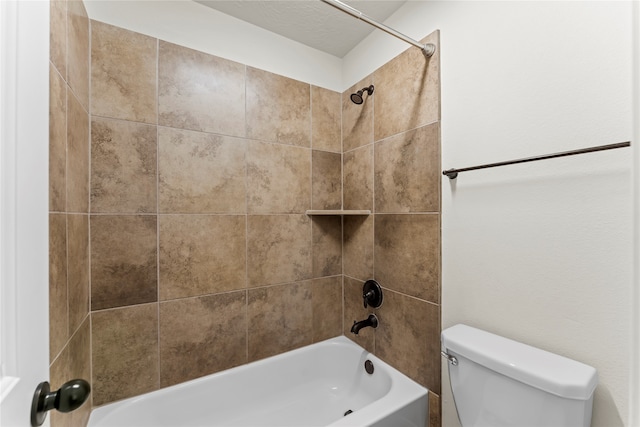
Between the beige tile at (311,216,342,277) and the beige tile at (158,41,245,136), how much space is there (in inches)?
28.9

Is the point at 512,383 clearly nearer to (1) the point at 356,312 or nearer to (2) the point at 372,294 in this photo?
(2) the point at 372,294

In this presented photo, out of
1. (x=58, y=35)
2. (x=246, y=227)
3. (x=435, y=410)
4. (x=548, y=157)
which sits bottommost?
(x=435, y=410)

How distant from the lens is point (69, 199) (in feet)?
3.07

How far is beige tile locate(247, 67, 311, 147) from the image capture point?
1.58m

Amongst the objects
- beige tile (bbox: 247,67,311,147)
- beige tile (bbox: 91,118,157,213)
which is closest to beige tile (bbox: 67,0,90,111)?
beige tile (bbox: 91,118,157,213)

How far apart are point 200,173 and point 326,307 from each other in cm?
→ 113

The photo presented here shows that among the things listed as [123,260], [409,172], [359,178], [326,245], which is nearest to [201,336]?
[123,260]

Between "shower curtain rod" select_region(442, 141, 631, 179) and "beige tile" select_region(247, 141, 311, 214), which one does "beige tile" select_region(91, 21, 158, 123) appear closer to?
"beige tile" select_region(247, 141, 311, 214)

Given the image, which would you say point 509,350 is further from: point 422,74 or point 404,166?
point 422,74

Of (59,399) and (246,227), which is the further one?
(246,227)

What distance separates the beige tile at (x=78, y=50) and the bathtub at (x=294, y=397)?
1349 mm

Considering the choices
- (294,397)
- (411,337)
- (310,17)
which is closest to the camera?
(411,337)

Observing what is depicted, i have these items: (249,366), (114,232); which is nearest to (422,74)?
(114,232)

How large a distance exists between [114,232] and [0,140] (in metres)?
0.95
